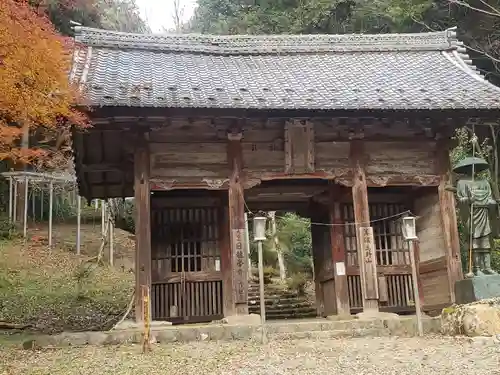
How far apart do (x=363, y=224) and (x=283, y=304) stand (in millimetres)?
8339

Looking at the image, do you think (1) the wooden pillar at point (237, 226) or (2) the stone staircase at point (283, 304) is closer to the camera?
(1) the wooden pillar at point (237, 226)

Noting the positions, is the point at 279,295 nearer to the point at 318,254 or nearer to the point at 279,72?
the point at 318,254

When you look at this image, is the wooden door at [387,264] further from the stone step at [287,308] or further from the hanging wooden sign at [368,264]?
the stone step at [287,308]

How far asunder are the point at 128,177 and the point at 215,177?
3664mm

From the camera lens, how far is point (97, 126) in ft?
37.7

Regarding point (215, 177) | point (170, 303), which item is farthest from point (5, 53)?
point (170, 303)

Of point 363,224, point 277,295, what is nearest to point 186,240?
point 363,224

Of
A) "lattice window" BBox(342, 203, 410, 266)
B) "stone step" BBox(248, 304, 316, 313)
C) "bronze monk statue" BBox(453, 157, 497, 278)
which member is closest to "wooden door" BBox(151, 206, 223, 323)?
"lattice window" BBox(342, 203, 410, 266)

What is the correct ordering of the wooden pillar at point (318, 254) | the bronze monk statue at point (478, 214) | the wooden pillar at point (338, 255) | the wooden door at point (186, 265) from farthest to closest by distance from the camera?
the wooden pillar at point (318, 254)
the wooden door at point (186, 265)
the wooden pillar at point (338, 255)
the bronze monk statue at point (478, 214)

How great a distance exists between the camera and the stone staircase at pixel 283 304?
18297 mm

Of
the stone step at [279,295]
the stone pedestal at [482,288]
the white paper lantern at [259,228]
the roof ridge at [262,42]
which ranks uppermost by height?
the roof ridge at [262,42]

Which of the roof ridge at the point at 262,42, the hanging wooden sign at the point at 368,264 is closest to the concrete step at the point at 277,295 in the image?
the hanging wooden sign at the point at 368,264

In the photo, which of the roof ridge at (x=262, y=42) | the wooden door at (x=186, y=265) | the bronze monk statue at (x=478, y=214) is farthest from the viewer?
the roof ridge at (x=262, y=42)

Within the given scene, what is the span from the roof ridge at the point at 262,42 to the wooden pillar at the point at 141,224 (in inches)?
193
